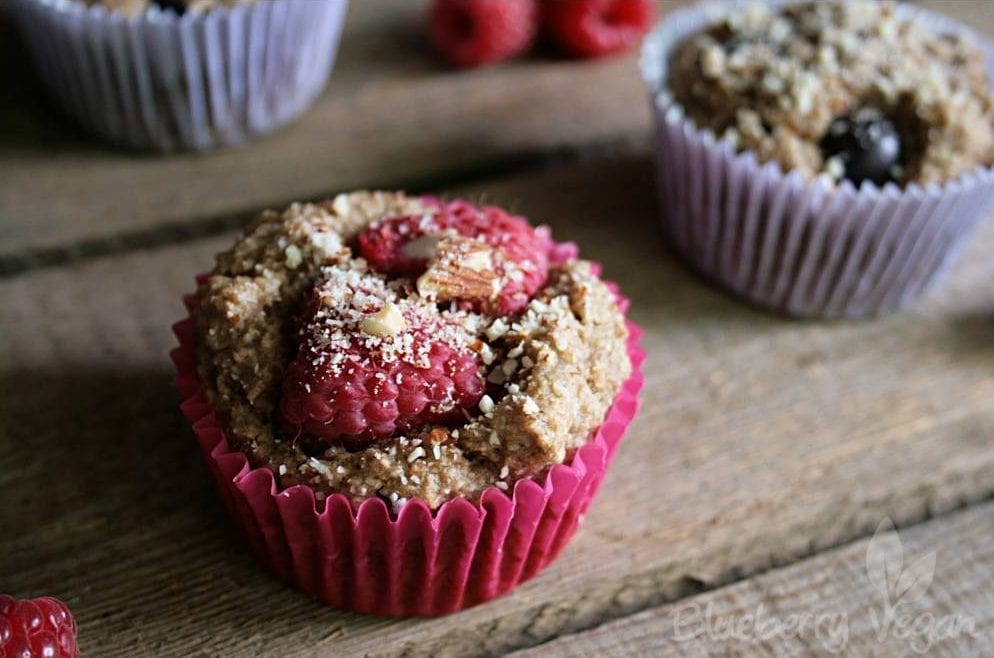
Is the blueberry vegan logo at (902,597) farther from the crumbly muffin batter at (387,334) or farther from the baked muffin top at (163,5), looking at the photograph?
the baked muffin top at (163,5)

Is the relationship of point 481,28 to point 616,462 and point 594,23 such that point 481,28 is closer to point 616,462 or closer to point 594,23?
point 594,23

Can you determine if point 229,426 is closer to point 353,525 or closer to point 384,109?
point 353,525

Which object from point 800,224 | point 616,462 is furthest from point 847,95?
point 616,462

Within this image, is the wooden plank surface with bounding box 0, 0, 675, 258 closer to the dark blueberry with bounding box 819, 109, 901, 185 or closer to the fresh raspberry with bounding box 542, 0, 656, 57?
the fresh raspberry with bounding box 542, 0, 656, 57

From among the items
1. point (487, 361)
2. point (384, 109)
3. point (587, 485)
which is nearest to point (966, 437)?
point (587, 485)

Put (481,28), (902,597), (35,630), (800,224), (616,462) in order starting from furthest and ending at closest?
(481,28) → (800,224) → (616,462) → (902,597) → (35,630)

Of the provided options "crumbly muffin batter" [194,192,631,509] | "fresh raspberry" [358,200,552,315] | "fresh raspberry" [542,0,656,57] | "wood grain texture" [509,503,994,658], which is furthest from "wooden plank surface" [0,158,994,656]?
"fresh raspberry" [542,0,656,57]
